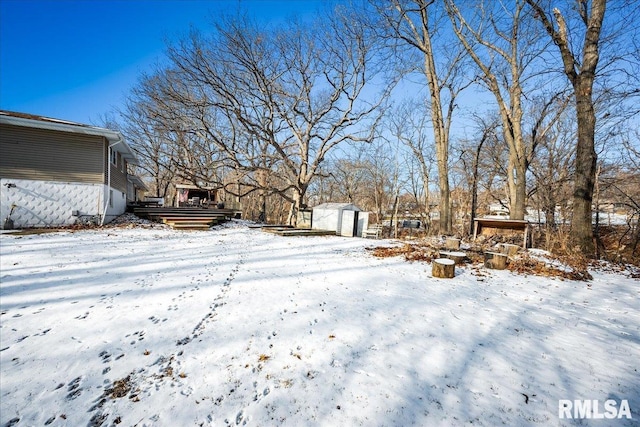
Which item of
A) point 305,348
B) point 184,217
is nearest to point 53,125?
point 184,217

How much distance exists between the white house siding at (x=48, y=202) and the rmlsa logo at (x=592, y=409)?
14549 mm

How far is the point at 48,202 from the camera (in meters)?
10.1

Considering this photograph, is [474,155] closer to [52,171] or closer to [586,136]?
[586,136]

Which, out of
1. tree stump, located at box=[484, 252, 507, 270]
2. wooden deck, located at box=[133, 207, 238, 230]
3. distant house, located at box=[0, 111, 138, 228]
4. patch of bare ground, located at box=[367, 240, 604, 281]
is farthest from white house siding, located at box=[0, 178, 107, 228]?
tree stump, located at box=[484, 252, 507, 270]

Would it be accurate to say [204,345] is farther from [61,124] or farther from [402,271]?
[61,124]

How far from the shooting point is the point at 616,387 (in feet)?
6.98

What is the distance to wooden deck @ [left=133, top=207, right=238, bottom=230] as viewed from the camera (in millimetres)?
12000

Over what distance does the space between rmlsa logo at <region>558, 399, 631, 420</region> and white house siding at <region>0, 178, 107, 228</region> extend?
47.7 ft

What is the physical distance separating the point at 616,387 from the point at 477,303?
1718mm

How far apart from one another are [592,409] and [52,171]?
1561 centimetres

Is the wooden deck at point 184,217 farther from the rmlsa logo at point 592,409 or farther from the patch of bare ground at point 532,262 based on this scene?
the rmlsa logo at point 592,409

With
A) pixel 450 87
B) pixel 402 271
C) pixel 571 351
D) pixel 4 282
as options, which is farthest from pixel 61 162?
pixel 450 87

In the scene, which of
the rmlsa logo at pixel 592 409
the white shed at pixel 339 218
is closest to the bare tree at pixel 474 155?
the white shed at pixel 339 218

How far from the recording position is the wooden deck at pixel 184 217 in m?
A: 12.0
